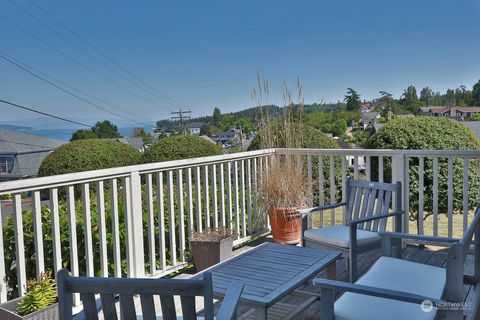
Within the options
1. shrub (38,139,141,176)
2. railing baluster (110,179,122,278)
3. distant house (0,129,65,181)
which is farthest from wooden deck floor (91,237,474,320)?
distant house (0,129,65,181)

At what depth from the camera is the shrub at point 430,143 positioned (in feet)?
18.0

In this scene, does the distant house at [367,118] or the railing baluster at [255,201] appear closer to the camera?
the railing baluster at [255,201]

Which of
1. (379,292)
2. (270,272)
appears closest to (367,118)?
(270,272)

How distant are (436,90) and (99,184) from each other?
63.2ft

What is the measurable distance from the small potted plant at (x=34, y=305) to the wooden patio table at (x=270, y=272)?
0.84 meters

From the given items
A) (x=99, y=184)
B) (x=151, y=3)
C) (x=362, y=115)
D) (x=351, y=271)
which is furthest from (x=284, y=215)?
(x=151, y=3)

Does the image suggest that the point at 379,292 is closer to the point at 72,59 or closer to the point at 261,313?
the point at 261,313

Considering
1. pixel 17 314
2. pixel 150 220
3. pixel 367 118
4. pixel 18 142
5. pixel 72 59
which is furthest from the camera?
pixel 72 59

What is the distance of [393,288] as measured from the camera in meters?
2.14

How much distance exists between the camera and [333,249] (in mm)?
3184

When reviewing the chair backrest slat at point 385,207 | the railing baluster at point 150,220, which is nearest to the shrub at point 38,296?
the railing baluster at point 150,220

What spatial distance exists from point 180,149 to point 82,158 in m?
2.45

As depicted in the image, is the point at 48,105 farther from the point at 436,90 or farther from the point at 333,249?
the point at 333,249

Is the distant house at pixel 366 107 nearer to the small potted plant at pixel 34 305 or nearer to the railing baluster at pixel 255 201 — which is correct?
the railing baluster at pixel 255 201
